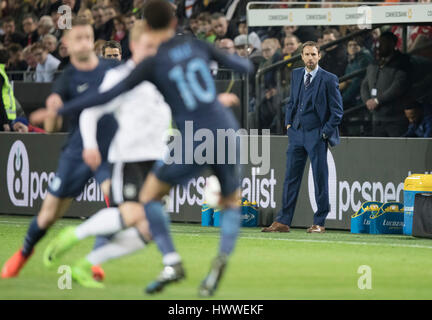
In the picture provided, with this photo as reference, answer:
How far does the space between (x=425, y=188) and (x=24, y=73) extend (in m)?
9.19

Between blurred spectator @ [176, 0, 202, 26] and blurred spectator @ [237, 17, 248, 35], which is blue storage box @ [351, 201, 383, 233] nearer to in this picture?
blurred spectator @ [237, 17, 248, 35]

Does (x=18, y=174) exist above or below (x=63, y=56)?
below

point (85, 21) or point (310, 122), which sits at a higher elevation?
point (85, 21)

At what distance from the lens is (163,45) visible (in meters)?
8.33

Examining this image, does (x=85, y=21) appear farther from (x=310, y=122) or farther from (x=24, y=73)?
(x=24, y=73)

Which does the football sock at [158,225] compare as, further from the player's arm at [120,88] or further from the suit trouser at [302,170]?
the suit trouser at [302,170]

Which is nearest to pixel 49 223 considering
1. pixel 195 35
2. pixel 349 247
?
pixel 349 247

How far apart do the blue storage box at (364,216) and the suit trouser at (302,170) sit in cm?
42

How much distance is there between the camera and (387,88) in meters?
15.5

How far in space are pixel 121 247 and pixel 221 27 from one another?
32.7 ft

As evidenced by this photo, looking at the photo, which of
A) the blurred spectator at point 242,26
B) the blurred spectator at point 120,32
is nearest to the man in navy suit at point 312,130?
the blurred spectator at point 242,26

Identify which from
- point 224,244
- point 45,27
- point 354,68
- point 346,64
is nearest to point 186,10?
point 45,27

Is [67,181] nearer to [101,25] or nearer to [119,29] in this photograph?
[119,29]

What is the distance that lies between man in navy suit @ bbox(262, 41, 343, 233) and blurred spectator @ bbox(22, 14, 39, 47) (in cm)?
967
